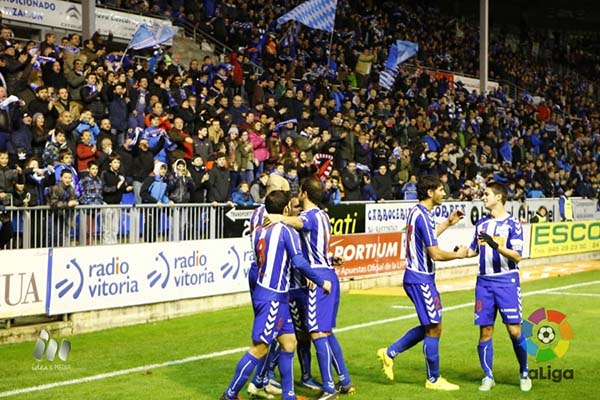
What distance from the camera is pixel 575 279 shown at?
73.5 feet

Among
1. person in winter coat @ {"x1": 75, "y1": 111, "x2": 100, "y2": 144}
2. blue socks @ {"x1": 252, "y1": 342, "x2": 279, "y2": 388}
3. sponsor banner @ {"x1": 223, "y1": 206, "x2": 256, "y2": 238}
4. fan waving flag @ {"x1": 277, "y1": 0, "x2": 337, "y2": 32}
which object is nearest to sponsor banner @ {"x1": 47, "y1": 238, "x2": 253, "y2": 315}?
sponsor banner @ {"x1": 223, "y1": 206, "x2": 256, "y2": 238}

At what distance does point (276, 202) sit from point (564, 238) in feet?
65.2

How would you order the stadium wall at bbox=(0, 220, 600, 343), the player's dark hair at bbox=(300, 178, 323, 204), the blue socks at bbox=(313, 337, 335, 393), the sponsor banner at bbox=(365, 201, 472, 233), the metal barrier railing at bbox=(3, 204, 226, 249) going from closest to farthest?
the blue socks at bbox=(313, 337, 335, 393) → the player's dark hair at bbox=(300, 178, 323, 204) → the stadium wall at bbox=(0, 220, 600, 343) → the metal barrier railing at bbox=(3, 204, 226, 249) → the sponsor banner at bbox=(365, 201, 472, 233)

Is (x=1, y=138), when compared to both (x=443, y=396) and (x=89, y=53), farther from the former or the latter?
(x=443, y=396)

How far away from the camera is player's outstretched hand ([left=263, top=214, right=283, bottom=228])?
29.6ft

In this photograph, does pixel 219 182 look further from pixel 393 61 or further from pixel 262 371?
pixel 393 61

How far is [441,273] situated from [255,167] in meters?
5.53

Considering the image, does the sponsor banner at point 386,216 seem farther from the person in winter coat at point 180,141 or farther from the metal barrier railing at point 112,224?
the metal barrier railing at point 112,224

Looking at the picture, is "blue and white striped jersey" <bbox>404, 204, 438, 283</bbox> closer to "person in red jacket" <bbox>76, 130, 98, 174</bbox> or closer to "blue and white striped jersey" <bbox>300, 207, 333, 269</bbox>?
"blue and white striped jersey" <bbox>300, 207, 333, 269</bbox>

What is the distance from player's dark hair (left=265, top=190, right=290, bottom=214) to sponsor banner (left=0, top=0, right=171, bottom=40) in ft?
47.6

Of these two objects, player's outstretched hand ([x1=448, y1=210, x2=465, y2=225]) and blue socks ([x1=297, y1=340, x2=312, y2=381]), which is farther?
blue socks ([x1=297, y1=340, x2=312, y2=381])

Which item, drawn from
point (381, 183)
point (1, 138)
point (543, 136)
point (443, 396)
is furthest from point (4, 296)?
point (543, 136)

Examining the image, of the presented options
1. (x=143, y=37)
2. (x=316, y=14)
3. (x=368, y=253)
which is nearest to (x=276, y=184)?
(x=368, y=253)

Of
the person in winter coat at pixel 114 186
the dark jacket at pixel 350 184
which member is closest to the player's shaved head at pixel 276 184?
the person in winter coat at pixel 114 186
